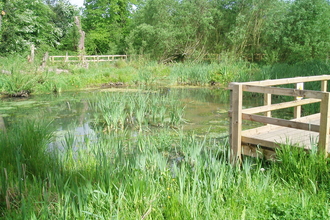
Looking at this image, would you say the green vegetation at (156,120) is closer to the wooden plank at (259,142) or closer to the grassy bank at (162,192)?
the grassy bank at (162,192)

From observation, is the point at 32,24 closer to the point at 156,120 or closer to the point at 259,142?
the point at 156,120

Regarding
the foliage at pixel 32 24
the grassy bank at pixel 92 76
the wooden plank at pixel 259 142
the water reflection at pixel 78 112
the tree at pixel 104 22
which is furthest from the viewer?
the tree at pixel 104 22

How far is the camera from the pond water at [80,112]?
6.80 meters

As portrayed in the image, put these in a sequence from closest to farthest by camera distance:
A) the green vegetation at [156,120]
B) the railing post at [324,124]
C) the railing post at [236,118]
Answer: the green vegetation at [156,120] → the railing post at [324,124] → the railing post at [236,118]

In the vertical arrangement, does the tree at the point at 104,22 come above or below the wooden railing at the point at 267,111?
above

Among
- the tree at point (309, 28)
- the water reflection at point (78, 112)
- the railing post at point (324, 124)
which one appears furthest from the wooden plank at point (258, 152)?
the tree at point (309, 28)

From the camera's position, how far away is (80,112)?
882 cm

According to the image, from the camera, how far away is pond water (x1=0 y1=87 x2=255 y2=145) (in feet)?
22.3

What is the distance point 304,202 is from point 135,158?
1556 mm

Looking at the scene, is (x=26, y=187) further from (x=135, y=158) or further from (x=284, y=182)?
(x=284, y=182)

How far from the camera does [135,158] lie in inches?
137

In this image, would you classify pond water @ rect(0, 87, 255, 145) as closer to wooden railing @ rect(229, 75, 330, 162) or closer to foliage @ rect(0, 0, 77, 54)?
wooden railing @ rect(229, 75, 330, 162)

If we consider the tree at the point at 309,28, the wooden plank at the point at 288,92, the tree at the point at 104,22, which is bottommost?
the wooden plank at the point at 288,92

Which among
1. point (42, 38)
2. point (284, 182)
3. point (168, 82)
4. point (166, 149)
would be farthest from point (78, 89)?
point (42, 38)
